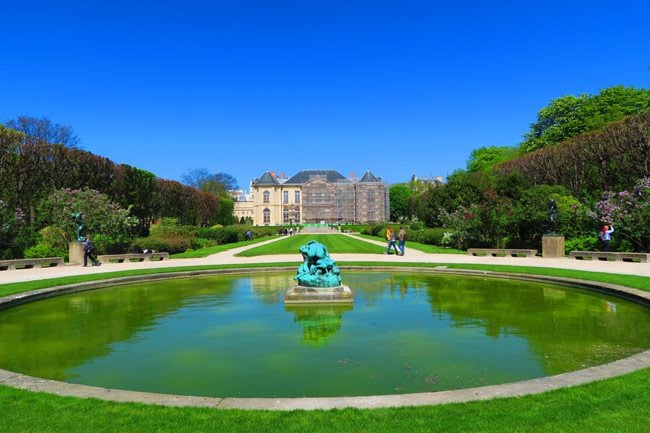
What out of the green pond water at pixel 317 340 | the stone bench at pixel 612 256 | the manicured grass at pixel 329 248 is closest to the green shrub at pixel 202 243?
the manicured grass at pixel 329 248

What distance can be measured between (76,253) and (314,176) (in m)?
98.2

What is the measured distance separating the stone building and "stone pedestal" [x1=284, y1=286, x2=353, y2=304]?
10158 cm

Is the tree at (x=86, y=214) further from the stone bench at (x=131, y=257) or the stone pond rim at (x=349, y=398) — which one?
the stone pond rim at (x=349, y=398)

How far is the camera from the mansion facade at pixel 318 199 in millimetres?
113562

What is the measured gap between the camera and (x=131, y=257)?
79.9 feet

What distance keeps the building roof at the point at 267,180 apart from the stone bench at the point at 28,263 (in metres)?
97.0

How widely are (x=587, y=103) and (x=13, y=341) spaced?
185 ft

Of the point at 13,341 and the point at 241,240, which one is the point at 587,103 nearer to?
the point at 241,240

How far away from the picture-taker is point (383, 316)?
9.79 meters

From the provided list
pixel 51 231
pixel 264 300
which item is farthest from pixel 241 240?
pixel 264 300

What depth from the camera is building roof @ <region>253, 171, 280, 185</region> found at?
4663 inches

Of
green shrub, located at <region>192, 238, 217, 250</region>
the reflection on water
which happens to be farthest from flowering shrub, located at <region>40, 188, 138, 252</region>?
the reflection on water

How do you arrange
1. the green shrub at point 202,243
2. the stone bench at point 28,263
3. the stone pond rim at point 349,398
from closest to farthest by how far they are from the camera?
the stone pond rim at point 349,398
the stone bench at point 28,263
the green shrub at point 202,243

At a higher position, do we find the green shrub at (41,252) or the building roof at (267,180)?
the building roof at (267,180)
